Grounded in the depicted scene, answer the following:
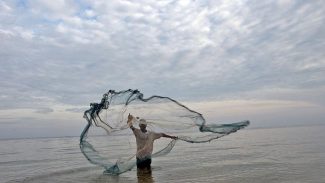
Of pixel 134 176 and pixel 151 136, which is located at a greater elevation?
pixel 151 136

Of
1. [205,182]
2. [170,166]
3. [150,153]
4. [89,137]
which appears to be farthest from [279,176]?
[89,137]

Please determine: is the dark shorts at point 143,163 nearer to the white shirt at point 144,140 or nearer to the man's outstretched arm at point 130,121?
the white shirt at point 144,140

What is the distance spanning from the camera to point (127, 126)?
44.7 ft

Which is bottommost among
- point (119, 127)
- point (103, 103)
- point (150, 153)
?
point (150, 153)

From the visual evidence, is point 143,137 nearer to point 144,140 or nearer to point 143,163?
point 144,140

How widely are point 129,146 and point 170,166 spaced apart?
403cm

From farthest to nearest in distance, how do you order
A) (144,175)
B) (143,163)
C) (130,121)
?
Result: (143,163) < (144,175) < (130,121)

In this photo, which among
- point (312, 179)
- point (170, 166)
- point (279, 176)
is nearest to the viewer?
point (312, 179)

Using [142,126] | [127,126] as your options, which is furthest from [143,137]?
[127,126]

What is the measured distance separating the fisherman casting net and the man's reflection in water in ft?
1.90

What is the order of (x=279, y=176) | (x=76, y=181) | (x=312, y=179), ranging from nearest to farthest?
(x=312, y=179) → (x=279, y=176) → (x=76, y=181)

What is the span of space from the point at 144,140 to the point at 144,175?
1.36 meters

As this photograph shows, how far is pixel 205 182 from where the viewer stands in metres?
12.4

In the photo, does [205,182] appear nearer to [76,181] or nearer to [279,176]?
[279,176]
